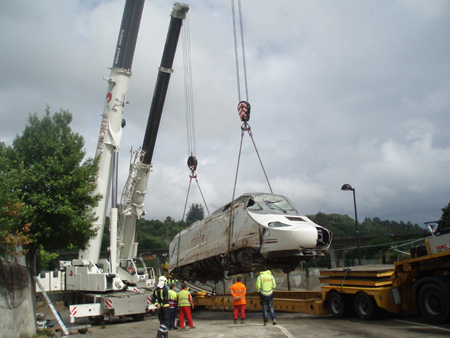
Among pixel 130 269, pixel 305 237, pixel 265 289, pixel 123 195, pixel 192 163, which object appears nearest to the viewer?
pixel 305 237

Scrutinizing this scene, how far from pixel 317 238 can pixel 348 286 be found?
2246 mm

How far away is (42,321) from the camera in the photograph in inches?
526

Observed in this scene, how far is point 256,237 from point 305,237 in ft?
4.86

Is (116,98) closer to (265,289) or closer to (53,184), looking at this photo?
(53,184)

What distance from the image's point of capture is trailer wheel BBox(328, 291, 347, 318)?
36.4 ft

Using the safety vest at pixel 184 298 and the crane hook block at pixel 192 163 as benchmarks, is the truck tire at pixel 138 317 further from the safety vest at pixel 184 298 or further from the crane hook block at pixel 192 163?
the crane hook block at pixel 192 163

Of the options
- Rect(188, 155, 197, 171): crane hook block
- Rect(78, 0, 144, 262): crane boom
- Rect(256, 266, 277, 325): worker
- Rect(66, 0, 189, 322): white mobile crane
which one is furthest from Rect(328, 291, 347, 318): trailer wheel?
Rect(78, 0, 144, 262): crane boom

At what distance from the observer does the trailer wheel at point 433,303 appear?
28.1ft

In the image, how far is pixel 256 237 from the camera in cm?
1050

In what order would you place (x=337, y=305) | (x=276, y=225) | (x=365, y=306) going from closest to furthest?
(x=276, y=225) → (x=365, y=306) → (x=337, y=305)

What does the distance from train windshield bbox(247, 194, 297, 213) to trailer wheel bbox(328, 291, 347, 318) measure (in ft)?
9.91

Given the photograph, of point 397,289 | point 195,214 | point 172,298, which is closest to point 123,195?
point 172,298

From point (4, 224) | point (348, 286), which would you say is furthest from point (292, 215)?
point (4, 224)

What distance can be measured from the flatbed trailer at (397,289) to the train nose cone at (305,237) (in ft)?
7.02
